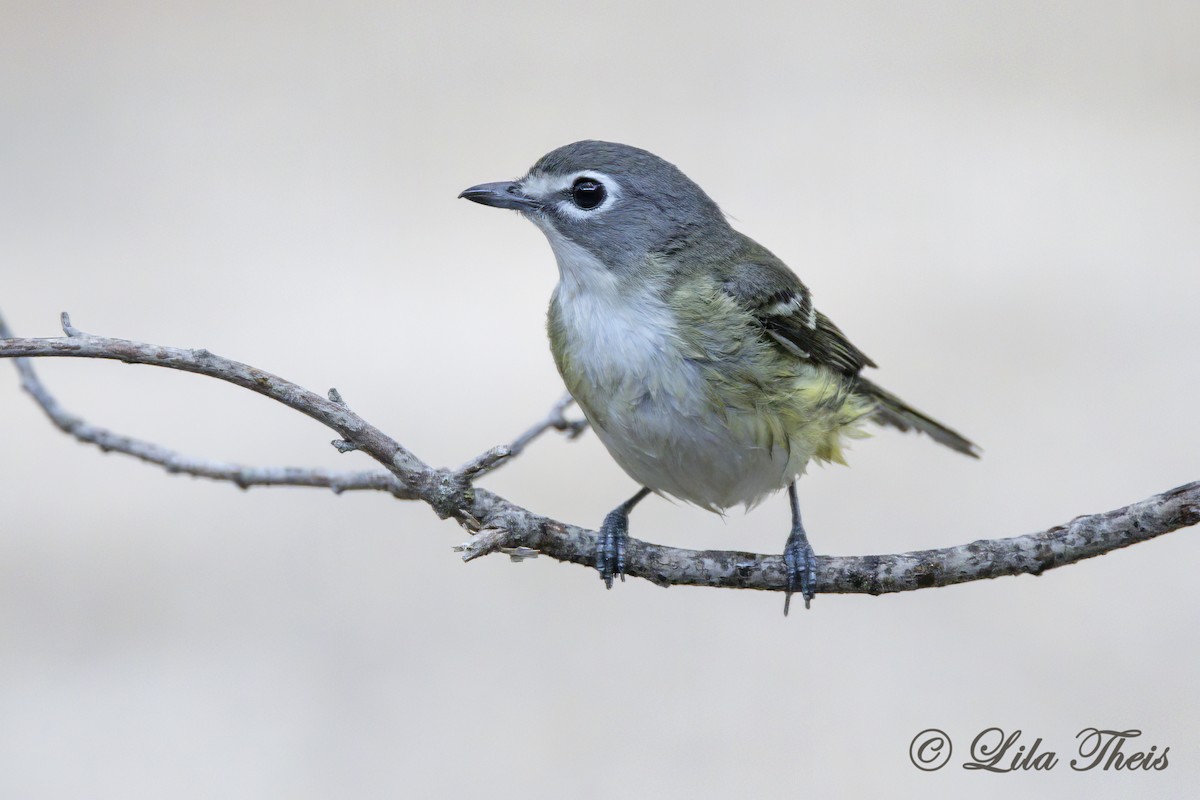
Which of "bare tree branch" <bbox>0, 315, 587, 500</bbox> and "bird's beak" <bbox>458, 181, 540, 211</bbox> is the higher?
"bird's beak" <bbox>458, 181, 540, 211</bbox>

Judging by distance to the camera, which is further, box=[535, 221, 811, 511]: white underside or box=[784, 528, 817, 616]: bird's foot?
box=[535, 221, 811, 511]: white underside

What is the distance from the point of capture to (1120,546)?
7.82 ft

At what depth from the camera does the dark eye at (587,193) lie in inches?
134

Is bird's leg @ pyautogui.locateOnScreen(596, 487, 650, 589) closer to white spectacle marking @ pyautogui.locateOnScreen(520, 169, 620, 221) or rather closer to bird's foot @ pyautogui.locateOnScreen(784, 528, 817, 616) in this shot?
bird's foot @ pyautogui.locateOnScreen(784, 528, 817, 616)

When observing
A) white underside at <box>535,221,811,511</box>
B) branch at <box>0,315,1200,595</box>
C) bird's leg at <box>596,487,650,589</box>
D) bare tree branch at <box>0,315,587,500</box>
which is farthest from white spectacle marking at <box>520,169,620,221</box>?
branch at <box>0,315,1200,595</box>

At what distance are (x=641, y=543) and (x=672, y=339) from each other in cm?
68

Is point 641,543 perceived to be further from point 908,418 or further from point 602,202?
point 908,418

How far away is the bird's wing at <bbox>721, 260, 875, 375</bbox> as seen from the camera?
341 centimetres

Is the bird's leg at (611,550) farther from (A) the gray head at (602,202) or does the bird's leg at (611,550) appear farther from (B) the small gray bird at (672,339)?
(A) the gray head at (602,202)

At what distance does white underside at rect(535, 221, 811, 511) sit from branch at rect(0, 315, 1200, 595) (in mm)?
466

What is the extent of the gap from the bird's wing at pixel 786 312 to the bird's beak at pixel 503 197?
0.70 meters

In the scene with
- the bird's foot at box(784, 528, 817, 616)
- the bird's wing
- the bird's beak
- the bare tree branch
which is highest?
the bird's beak

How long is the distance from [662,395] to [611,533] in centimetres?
45

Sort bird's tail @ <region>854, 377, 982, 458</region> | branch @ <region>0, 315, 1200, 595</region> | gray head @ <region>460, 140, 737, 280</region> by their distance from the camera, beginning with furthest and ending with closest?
1. bird's tail @ <region>854, 377, 982, 458</region>
2. gray head @ <region>460, 140, 737, 280</region>
3. branch @ <region>0, 315, 1200, 595</region>
